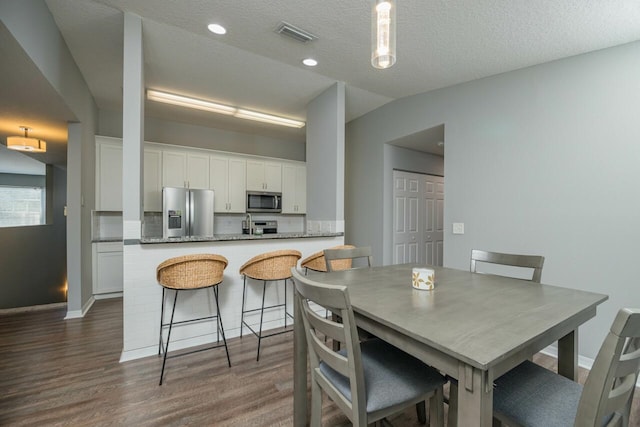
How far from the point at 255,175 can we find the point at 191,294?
2932 mm

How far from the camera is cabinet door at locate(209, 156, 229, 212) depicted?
4.67m

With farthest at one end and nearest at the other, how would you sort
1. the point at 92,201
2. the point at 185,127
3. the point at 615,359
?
the point at 185,127 < the point at 92,201 < the point at 615,359

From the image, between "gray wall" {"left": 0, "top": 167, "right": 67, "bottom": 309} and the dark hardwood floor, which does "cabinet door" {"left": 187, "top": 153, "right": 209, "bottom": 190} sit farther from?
the dark hardwood floor

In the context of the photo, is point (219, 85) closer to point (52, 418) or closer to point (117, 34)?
point (117, 34)

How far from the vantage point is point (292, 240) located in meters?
2.97

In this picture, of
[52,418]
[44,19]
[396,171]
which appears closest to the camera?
[52,418]

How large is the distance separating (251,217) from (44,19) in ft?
11.6

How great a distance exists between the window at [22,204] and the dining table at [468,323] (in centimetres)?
868

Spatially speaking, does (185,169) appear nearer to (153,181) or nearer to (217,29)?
(153,181)

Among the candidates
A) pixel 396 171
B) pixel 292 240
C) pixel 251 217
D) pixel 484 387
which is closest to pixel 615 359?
pixel 484 387

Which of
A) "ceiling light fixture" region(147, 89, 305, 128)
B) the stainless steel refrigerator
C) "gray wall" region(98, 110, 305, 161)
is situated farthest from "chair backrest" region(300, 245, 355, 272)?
"gray wall" region(98, 110, 305, 161)

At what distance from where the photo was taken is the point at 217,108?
400cm

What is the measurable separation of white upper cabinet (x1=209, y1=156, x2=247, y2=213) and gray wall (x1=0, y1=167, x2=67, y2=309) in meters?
2.45

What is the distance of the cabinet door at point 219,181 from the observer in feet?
15.3
